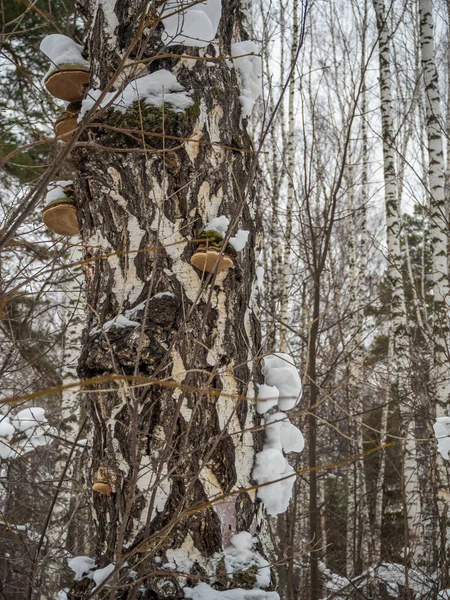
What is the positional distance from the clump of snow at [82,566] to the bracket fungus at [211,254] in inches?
33.8

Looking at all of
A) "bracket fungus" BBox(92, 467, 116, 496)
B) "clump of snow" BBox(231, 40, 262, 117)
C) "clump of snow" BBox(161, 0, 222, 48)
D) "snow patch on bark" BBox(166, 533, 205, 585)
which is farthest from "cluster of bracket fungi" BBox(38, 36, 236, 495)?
"snow patch on bark" BBox(166, 533, 205, 585)

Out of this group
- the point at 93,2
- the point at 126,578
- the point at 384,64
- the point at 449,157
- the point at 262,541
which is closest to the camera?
the point at 126,578

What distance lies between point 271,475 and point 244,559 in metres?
0.22

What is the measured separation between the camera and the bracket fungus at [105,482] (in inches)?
51.1

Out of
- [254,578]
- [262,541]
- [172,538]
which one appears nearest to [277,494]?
[262,541]

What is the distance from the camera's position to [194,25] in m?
1.46

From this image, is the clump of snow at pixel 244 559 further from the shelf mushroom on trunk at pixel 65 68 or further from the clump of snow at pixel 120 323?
the shelf mushroom on trunk at pixel 65 68

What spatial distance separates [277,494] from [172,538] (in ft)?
1.21

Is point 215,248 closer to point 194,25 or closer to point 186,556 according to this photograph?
point 194,25

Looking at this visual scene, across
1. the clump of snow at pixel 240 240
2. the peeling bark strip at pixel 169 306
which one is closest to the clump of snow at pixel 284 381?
the peeling bark strip at pixel 169 306

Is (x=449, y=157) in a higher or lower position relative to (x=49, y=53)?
higher

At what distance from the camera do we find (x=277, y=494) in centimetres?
149

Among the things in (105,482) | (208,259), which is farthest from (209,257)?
(105,482)

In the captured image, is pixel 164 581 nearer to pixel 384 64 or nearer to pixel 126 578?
pixel 126 578
